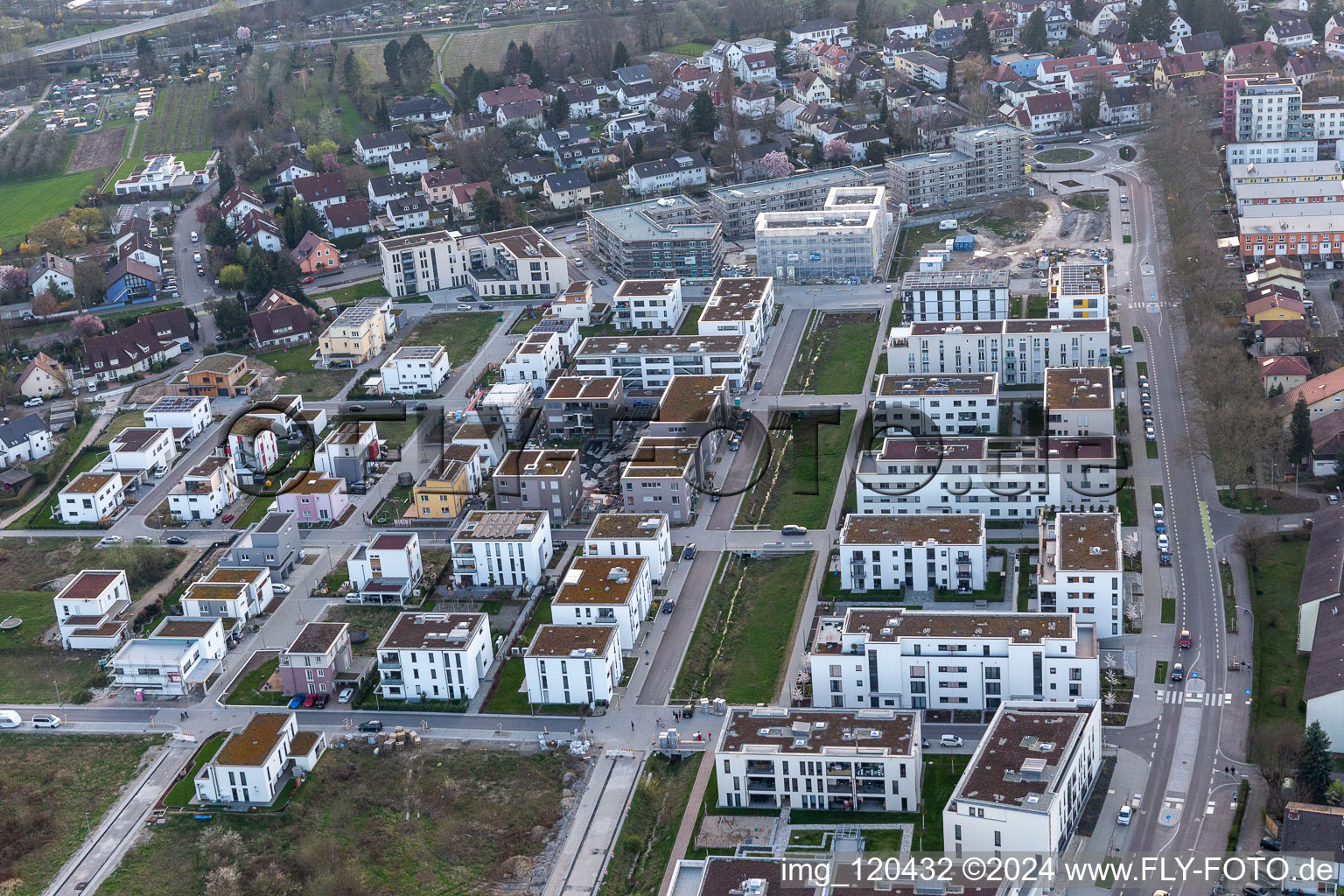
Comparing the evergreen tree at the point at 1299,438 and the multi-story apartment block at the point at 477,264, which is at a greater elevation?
the multi-story apartment block at the point at 477,264

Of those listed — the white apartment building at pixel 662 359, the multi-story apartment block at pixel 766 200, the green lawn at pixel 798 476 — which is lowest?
the green lawn at pixel 798 476

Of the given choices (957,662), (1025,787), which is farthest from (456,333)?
(1025,787)

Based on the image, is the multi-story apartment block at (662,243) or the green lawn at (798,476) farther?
the multi-story apartment block at (662,243)

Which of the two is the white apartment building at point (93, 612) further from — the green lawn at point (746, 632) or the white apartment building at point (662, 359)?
the white apartment building at point (662, 359)

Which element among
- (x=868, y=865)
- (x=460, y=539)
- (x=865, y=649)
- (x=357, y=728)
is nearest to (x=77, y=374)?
(x=460, y=539)

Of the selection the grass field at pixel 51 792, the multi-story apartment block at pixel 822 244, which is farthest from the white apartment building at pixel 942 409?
the grass field at pixel 51 792

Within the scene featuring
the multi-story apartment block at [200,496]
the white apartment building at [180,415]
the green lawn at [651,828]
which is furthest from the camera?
the white apartment building at [180,415]

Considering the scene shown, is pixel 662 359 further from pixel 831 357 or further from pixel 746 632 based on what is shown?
pixel 746 632

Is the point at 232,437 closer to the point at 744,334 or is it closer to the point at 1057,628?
the point at 744,334
